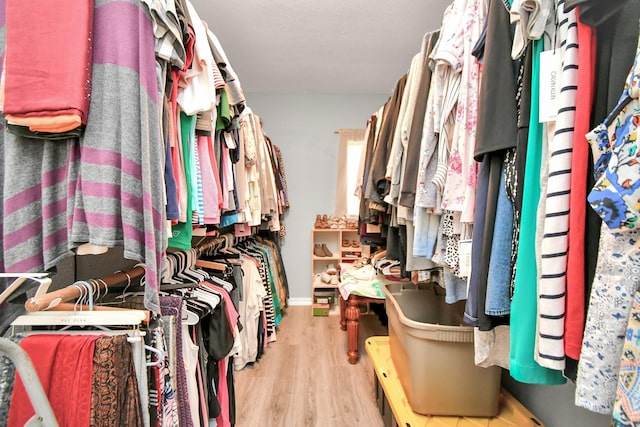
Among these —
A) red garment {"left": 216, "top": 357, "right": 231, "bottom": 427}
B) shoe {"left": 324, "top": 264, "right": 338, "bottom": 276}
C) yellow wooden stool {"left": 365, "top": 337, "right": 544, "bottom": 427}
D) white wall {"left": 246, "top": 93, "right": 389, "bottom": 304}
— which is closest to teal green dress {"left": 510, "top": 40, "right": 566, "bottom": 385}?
yellow wooden stool {"left": 365, "top": 337, "right": 544, "bottom": 427}

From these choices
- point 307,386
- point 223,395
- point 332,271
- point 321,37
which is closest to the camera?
point 223,395

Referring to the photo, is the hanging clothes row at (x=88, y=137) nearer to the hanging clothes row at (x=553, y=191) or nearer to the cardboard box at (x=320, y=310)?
the hanging clothes row at (x=553, y=191)

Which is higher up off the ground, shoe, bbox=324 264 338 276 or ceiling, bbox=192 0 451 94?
ceiling, bbox=192 0 451 94

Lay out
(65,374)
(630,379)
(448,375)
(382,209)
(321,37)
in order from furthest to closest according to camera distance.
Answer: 1. (321,37)
2. (382,209)
3. (448,375)
4. (65,374)
5. (630,379)

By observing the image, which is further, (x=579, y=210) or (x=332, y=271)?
(x=332, y=271)

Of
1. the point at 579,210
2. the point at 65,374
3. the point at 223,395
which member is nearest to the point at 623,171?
the point at 579,210

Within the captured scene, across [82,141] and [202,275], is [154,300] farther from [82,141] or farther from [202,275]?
[202,275]

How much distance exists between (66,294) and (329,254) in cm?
264

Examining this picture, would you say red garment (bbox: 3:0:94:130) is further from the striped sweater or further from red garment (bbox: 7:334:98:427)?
red garment (bbox: 7:334:98:427)

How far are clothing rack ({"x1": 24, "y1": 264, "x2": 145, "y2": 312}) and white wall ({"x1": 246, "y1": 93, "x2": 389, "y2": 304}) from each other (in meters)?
2.37

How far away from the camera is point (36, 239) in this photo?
28.2 inches

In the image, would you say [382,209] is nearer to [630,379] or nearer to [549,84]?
[549,84]

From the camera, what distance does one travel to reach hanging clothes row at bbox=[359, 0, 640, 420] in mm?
410

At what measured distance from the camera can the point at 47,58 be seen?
0.66 m
